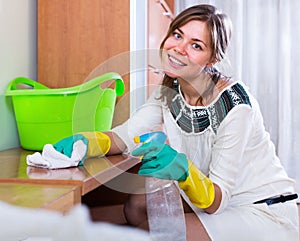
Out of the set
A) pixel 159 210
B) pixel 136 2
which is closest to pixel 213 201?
pixel 159 210

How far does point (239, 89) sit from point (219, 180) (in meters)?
0.22

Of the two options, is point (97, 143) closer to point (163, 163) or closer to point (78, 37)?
point (163, 163)

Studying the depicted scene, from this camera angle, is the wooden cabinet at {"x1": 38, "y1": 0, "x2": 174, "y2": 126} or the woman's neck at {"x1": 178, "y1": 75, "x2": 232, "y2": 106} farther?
the wooden cabinet at {"x1": 38, "y1": 0, "x2": 174, "y2": 126}

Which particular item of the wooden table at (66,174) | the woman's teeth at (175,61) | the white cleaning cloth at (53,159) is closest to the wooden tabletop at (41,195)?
the wooden table at (66,174)

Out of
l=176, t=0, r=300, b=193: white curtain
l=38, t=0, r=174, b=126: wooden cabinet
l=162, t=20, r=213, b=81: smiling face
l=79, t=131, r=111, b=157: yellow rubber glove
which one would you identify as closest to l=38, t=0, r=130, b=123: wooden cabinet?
l=38, t=0, r=174, b=126: wooden cabinet

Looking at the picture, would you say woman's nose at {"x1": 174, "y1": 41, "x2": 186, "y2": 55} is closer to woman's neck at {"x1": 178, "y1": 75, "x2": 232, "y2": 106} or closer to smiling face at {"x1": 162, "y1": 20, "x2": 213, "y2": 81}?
smiling face at {"x1": 162, "y1": 20, "x2": 213, "y2": 81}

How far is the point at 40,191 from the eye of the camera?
29.6 inches

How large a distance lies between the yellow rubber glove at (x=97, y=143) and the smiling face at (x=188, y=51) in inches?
10.8

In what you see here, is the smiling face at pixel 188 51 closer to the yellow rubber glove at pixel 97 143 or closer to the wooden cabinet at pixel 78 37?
the yellow rubber glove at pixel 97 143

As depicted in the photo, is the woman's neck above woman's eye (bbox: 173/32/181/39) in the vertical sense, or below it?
below

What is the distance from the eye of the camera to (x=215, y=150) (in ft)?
3.47

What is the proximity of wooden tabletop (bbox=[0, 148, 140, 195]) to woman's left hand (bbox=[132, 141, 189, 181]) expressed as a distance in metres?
0.11

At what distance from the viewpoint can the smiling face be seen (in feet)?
3.20

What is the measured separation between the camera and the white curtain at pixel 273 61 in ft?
9.07
